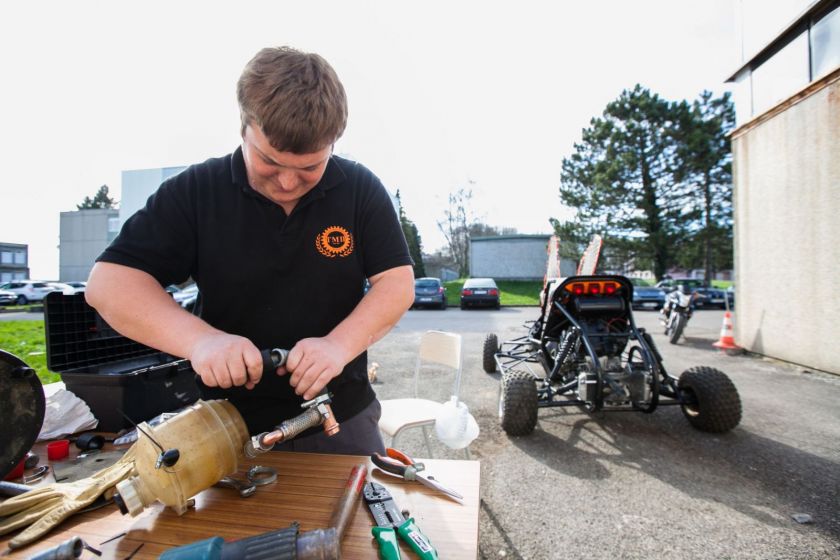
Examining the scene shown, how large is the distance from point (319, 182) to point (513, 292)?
88.2 feet

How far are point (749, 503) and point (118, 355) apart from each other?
4029 millimetres

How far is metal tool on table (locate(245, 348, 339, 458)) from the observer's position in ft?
3.27

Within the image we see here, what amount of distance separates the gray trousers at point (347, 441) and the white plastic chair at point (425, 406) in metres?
1.27

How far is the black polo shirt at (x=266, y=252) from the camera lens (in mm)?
1315

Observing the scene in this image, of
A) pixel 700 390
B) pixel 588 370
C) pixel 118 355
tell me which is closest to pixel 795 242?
pixel 700 390

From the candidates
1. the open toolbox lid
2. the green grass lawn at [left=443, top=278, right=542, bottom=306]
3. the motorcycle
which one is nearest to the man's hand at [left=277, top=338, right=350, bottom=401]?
the open toolbox lid

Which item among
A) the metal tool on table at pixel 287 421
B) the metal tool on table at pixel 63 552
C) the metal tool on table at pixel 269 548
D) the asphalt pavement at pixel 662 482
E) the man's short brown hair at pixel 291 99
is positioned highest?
the man's short brown hair at pixel 291 99

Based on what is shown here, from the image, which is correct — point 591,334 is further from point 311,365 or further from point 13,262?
point 13,262

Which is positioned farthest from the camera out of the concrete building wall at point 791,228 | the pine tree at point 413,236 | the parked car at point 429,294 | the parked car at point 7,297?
the pine tree at point 413,236

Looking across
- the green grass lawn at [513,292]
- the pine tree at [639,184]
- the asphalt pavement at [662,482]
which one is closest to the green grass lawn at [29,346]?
the asphalt pavement at [662,482]

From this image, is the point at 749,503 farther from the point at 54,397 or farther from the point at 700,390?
the point at 54,397

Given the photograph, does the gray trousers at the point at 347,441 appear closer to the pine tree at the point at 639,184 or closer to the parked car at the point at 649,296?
the parked car at the point at 649,296

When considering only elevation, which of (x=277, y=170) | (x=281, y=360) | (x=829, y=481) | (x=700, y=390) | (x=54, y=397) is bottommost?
(x=829, y=481)

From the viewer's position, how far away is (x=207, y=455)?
38.3 inches
